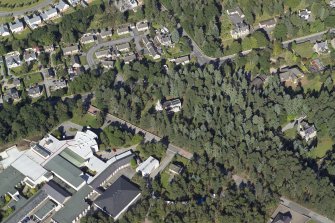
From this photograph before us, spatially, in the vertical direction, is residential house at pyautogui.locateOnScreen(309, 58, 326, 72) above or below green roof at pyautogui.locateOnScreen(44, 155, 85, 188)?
above

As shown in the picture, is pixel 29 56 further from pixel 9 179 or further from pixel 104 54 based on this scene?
pixel 9 179

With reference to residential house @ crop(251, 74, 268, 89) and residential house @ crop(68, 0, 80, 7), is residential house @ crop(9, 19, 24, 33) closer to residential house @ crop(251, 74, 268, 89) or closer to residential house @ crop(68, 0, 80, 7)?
residential house @ crop(68, 0, 80, 7)

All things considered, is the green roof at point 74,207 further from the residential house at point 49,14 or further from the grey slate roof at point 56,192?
the residential house at point 49,14

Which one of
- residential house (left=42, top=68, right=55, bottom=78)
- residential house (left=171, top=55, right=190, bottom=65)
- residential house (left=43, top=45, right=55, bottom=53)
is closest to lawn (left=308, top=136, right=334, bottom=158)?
residential house (left=171, top=55, right=190, bottom=65)

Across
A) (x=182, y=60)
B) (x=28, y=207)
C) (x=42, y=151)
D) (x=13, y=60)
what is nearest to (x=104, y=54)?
(x=182, y=60)

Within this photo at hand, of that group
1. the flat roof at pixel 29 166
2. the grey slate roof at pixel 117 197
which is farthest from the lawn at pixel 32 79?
the grey slate roof at pixel 117 197

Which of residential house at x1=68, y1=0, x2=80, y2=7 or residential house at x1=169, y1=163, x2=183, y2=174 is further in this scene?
residential house at x1=68, y1=0, x2=80, y2=7

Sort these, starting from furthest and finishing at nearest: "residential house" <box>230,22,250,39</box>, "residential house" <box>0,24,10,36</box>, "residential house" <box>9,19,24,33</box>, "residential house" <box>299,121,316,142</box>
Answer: "residential house" <box>9,19,24,33</box>
"residential house" <box>0,24,10,36</box>
"residential house" <box>230,22,250,39</box>
"residential house" <box>299,121,316,142</box>
